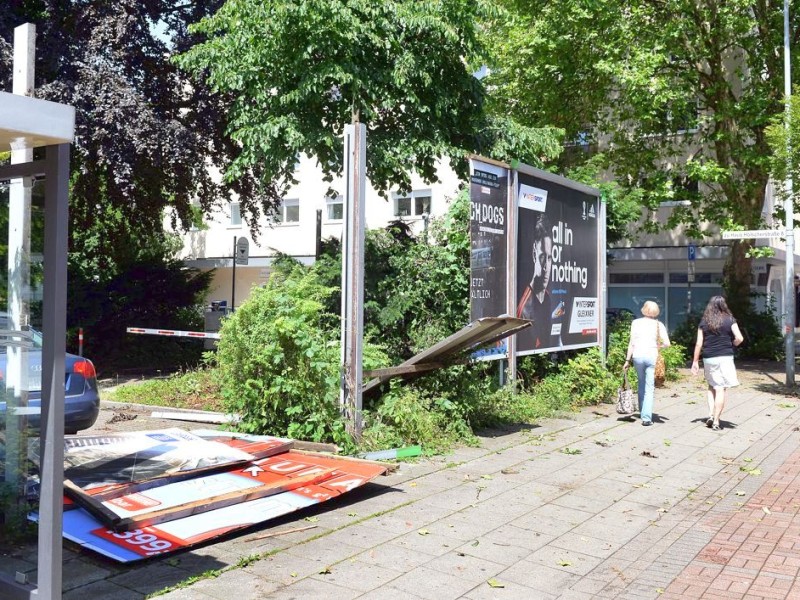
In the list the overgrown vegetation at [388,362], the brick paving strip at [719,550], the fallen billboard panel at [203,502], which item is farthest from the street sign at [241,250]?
the brick paving strip at [719,550]

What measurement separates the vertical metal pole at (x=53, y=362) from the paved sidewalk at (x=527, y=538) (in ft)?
1.39

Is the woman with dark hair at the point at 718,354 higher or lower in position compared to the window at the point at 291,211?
lower

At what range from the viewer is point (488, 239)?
1049 centimetres

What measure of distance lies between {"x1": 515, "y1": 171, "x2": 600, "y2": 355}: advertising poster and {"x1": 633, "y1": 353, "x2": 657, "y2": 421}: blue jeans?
4.99ft

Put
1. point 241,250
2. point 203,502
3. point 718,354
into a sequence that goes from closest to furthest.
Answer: point 203,502, point 718,354, point 241,250

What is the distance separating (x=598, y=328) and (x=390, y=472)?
7.36 meters

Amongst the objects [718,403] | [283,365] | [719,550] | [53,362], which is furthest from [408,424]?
[53,362]

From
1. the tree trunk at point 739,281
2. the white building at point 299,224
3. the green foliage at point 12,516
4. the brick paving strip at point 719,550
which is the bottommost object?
the brick paving strip at point 719,550

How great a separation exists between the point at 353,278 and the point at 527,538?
3543 mm

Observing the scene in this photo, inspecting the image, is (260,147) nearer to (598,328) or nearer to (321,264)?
(321,264)

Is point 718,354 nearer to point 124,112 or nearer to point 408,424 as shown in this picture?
point 408,424

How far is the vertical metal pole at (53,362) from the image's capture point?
400cm

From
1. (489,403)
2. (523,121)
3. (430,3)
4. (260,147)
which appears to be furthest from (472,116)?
(523,121)

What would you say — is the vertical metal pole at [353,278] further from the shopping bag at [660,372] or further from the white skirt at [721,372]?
the shopping bag at [660,372]
